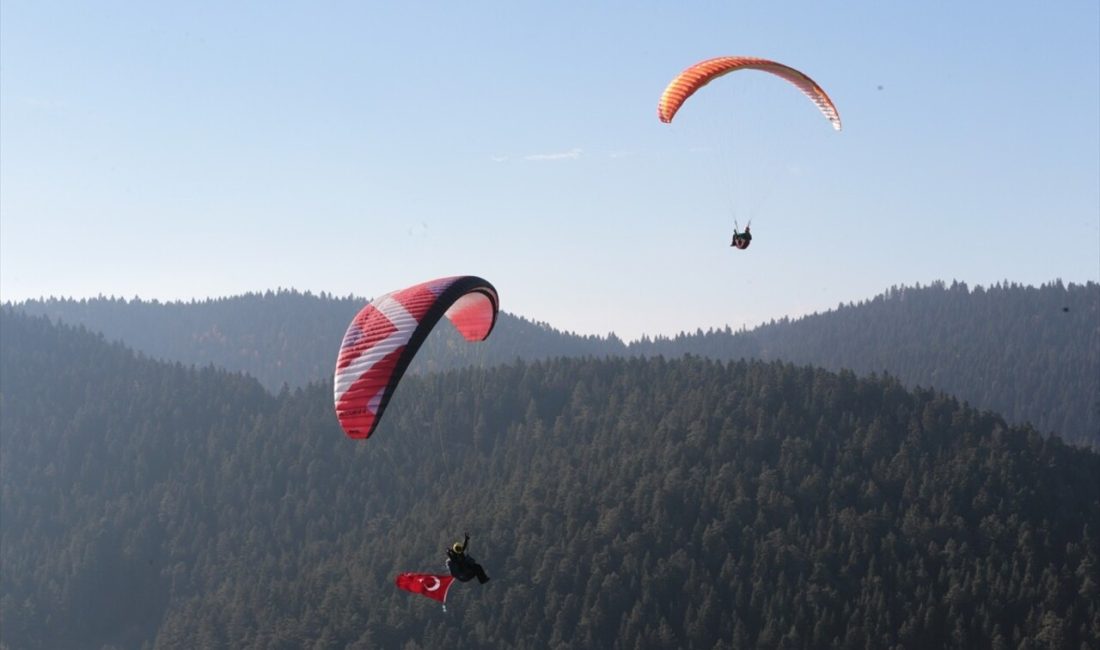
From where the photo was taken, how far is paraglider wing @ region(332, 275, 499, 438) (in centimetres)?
4084

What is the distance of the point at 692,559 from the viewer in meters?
149

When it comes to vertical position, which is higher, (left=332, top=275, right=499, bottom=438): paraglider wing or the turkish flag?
(left=332, top=275, right=499, bottom=438): paraglider wing

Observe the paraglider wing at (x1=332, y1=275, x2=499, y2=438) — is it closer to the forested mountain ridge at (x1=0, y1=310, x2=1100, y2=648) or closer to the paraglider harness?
the paraglider harness

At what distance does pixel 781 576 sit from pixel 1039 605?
981 inches

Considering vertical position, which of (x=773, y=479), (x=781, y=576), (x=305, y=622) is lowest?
(x=305, y=622)

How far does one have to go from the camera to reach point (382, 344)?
4234 cm

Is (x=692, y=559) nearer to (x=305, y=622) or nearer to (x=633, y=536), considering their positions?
(x=633, y=536)

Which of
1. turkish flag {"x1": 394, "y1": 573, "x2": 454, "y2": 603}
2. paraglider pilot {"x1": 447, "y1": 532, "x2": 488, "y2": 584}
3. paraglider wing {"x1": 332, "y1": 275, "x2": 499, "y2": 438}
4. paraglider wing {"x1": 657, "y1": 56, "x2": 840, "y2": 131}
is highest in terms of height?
paraglider wing {"x1": 657, "y1": 56, "x2": 840, "y2": 131}

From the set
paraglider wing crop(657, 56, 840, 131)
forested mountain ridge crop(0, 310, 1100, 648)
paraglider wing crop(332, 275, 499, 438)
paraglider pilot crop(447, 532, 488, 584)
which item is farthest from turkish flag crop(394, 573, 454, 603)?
forested mountain ridge crop(0, 310, 1100, 648)

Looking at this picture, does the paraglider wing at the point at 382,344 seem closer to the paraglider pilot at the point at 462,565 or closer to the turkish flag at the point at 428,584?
the paraglider pilot at the point at 462,565

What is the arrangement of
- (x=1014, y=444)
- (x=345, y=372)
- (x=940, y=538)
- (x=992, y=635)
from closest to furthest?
(x=345, y=372), (x=992, y=635), (x=940, y=538), (x=1014, y=444)

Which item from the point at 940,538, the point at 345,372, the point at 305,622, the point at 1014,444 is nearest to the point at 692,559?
the point at 940,538

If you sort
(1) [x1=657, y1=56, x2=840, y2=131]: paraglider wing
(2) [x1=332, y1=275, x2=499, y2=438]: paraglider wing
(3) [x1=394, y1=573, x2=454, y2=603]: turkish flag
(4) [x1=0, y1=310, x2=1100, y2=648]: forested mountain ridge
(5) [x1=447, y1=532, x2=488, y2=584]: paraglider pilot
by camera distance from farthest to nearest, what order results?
(4) [x1=0, y1=310, x2=1100, y2=648]: forested mountain ridge
(1) [x1=657, y1=56, x2=840, y2=131]: paraglider wing
(3) [x1=394, y1=573, x2=454, y2=603]: turkish flag
(2) [x1=332, y1=275, x2=499, y2=438]: paraglider wing
(5) [x1=447, y1=532, x2=488, y2=584]: paraglider pilot

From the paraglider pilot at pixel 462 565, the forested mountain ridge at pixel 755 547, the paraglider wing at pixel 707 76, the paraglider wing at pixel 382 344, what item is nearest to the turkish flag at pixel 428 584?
the paraglider pilot at pixel 462 565
